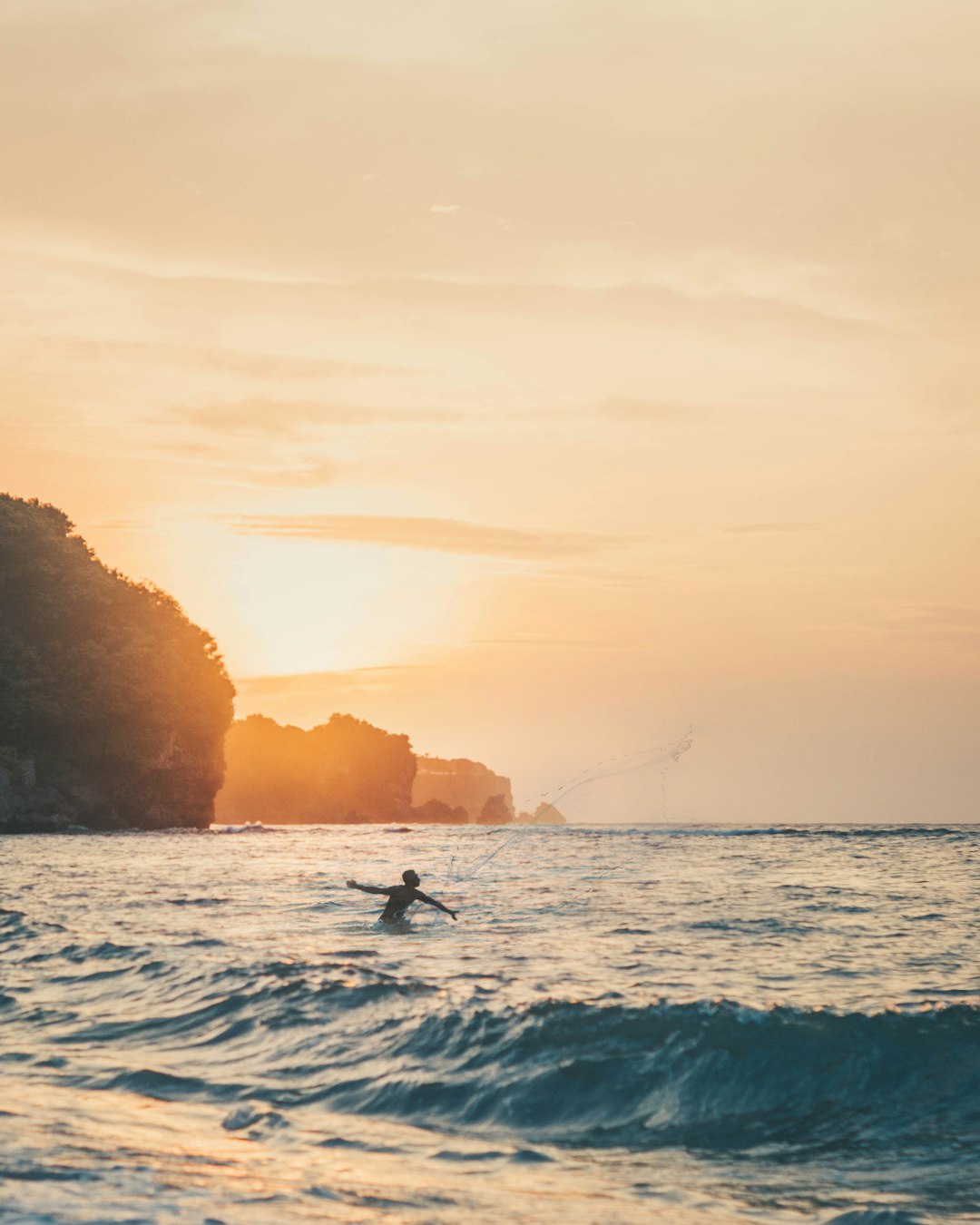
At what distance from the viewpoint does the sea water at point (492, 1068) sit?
8516 mm

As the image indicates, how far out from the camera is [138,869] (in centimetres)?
4181

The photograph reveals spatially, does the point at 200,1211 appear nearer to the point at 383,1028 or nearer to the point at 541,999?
the point at 383,1028

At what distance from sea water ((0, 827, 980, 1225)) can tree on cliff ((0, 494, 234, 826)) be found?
64.0 m

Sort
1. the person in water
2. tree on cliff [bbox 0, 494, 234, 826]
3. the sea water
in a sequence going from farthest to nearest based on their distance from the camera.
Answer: tree on cliff [bbox 0, 494, 234, 826]
the person in water
the sea water

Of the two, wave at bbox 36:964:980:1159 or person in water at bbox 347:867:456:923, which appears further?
person in water at bbox 347:867:456:923

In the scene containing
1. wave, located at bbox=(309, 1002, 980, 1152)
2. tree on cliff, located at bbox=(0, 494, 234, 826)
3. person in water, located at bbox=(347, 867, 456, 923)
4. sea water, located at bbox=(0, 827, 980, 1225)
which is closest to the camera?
sea water, located at bbox=(0, 827, 980, 1225)

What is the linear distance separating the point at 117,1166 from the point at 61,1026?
6.62 meters

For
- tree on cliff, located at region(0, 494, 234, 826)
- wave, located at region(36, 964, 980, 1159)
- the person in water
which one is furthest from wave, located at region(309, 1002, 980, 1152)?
tree on cliff, located at region(0, 494, 234, 826)

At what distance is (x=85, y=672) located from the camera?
86.9m

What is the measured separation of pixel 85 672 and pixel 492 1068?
8099cm

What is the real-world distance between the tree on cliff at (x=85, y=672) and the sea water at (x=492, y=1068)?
64.0 m

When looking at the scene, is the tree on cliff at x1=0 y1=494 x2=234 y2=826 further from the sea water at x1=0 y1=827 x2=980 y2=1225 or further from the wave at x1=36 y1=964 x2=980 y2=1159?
the wave at x1=36 y1=964 x2=980 y2=1159

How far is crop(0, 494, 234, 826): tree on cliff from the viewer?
278 ft

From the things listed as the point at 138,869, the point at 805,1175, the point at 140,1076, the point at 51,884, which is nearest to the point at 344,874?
the point at 138,869
